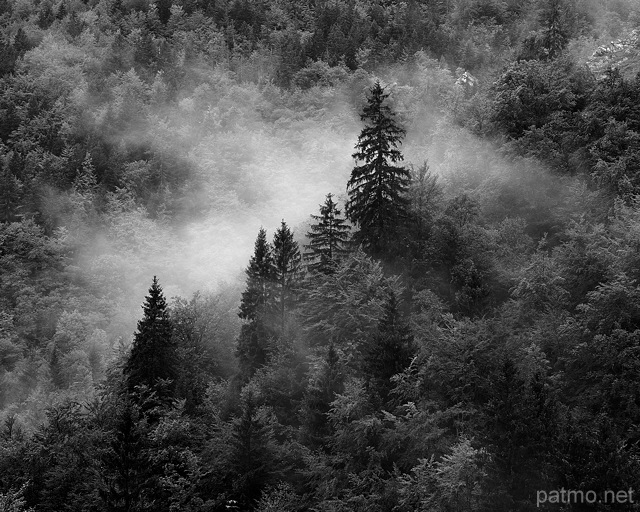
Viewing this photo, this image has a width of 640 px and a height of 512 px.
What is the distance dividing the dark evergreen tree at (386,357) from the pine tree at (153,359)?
46.8 ft

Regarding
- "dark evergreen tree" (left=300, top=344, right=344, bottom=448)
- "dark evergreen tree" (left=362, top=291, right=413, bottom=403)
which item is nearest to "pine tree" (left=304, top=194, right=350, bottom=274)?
"dark evergreen tree" (left=300, top=344, right=344, bottom=448)

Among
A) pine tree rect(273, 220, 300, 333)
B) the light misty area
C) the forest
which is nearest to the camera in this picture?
the forest

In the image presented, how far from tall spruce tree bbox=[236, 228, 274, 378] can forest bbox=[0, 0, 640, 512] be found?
0.78 ft

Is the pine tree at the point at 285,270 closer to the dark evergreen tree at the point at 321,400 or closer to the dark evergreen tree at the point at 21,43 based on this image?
the dark evergreen tree at the point at 321,400

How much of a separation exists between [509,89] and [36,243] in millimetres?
50685

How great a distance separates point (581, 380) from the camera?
100.0 ft

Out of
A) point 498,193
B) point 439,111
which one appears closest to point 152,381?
point 498,193

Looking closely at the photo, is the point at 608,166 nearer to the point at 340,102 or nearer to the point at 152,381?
the point at 152,381

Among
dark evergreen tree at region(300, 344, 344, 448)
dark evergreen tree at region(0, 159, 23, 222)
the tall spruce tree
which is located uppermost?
dark evergreen tree at region(0, 159, 23, 222)

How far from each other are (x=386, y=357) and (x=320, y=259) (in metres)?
22.1

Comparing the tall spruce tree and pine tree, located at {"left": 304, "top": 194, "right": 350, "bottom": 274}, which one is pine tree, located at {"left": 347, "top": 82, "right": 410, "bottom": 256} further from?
the tall spruce tree

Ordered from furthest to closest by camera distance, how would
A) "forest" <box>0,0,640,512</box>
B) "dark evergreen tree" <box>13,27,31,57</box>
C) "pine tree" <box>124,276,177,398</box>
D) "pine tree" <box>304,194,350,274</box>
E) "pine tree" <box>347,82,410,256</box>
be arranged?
"dark evergreen tree" <box>13,27,31,57</box>, "pine tree" <box>304,194,350,274</box>, "pine tree" <box>347,82,410,256</box>, "pine tree" <box>124,276,177,398</box>, "forest" <box>0,0,640,512</box>

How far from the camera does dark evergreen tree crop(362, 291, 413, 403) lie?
3344 centimetres

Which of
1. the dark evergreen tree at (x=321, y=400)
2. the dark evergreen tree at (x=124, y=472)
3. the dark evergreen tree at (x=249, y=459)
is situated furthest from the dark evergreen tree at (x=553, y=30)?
the dark evergreen tree at (x=124, y=472)
